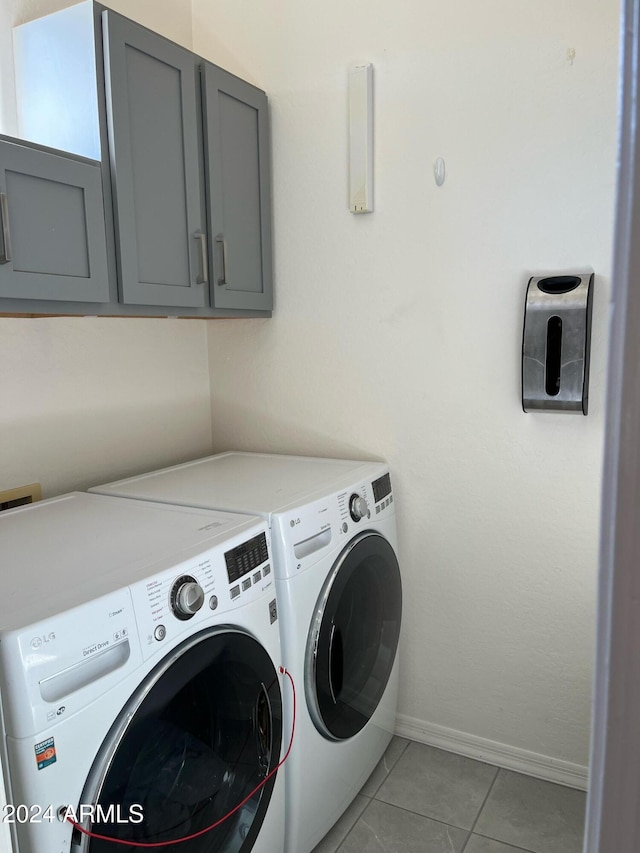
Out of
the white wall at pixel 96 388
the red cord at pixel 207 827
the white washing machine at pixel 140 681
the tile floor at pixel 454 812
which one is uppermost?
the white wall at pixel 96 388

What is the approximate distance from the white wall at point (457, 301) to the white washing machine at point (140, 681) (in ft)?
2.69

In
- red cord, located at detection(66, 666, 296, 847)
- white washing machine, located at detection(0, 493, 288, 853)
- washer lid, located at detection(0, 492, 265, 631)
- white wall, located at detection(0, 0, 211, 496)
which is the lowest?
red cord, located at detection(66, 666, 296, 847)

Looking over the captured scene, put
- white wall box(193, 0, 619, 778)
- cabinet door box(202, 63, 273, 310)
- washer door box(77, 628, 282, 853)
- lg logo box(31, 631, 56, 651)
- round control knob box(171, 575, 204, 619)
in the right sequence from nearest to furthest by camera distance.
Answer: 1. lg logo box(31, 631, 56, 651)
2. washer door box(77, 628, 282, 853)
3. round control knob box(171, 575, 204, 619)
4. white wall box(193, 0, 619, 778)
5. cabinet door box(202, 63, 273, 310)

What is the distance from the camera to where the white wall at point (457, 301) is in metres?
1.86

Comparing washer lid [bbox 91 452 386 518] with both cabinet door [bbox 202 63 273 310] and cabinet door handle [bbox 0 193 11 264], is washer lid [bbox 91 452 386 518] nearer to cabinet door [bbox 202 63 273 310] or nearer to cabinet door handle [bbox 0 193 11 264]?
cabinet door [bbox 202 63 273 310]

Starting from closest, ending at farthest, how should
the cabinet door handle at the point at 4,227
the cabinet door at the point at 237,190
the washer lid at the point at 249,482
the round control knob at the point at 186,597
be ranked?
the round control knob at the point at 186,597
the cabinet door handle at the point at 4,227
the washer lid at the point at 249,482
the cabinet door at the point at 237,190

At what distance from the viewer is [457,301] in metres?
2.04

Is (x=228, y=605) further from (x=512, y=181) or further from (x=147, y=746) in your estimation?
(x=512, y=181)

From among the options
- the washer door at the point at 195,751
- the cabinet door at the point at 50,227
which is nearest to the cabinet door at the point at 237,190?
the cabinet door at the point at 50,227

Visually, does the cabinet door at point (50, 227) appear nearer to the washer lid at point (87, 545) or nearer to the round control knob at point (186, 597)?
the washer lid at point (87, 545)

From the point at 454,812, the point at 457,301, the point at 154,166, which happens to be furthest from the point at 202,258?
the point at 454,812

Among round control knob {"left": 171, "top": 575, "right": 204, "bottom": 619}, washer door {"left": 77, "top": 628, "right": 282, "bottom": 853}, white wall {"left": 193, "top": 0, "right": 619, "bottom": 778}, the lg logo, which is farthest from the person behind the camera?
white wall {"left": 193, "top": 0, "right": 619, "bottom": 778}

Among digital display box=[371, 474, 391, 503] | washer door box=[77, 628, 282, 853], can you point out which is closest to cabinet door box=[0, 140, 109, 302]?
washer door box=[77, 628, 282, 853]

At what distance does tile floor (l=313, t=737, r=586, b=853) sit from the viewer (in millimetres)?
1800
